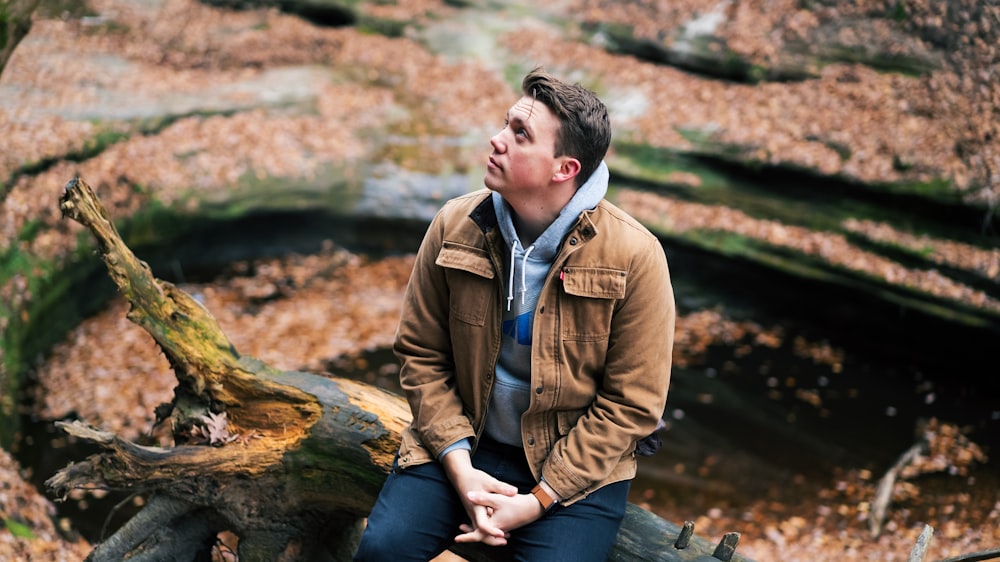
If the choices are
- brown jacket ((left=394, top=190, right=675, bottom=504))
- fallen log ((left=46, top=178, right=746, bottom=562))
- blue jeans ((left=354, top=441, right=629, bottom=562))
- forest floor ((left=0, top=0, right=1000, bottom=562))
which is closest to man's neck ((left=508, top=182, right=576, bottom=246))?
brown jacket ((left=394, top=190, right=675, bottom=504))

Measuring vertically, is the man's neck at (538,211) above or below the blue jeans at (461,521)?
above

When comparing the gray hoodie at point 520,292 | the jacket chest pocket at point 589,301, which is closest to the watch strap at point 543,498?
the gray hoodie at point 520,292

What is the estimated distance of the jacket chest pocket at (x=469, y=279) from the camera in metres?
3.00

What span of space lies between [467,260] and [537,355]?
44 cm

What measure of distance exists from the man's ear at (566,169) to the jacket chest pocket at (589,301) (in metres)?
0.33

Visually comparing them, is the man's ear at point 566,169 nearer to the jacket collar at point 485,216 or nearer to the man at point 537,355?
the man at point 537,355

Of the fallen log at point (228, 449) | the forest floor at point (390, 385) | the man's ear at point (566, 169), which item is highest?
the man's ear at point (566, 169)

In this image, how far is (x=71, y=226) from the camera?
829 cm

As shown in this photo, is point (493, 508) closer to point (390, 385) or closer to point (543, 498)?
point (543, 498)

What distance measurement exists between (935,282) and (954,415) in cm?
163

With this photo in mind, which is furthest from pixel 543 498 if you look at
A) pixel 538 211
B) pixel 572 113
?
pixel 572 113

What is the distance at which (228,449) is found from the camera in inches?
152

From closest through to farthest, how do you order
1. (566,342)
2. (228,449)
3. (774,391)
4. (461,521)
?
(566,342), (461,521), (228,449), (774,391)

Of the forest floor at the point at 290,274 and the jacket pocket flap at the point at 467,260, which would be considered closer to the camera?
the jacket pocket flap at the point at 467,260
